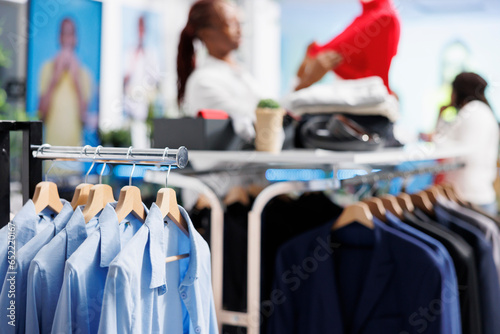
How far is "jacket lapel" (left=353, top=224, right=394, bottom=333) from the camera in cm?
153

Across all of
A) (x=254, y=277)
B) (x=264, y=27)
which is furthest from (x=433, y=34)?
(x=254, y=277)

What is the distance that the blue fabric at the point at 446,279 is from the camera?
1.48m

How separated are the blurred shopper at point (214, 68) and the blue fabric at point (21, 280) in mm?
1287

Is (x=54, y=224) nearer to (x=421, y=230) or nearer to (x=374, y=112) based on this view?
(x=421, y=230)

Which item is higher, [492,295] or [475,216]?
[475,216]

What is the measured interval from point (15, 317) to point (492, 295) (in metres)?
1.47

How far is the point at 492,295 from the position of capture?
5.81 ft

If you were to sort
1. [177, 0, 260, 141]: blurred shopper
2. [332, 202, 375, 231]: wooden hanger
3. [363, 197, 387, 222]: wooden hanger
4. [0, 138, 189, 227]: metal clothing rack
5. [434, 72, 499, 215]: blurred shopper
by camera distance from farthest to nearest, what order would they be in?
[434, 72, 499, 215]: blurred shopper, [177, 0, 260, 141]: blurred shopper, [363, 197, 387, 222]: wooden hanger, [332, 202, 375, 231]: wooden hanger, [0, 138, 189, 227]: metal clothing rack

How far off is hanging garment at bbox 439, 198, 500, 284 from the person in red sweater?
0.58m

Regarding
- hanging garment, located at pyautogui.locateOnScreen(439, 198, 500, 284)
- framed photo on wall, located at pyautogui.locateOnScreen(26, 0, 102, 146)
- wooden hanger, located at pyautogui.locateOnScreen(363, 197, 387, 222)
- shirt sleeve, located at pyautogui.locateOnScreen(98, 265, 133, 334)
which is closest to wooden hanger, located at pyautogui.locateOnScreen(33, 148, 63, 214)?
shirt sleeve, located at pyautogui.locateOnScreen(98, 265, 133, 334)

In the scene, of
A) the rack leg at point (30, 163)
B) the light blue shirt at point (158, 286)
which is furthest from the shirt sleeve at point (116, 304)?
the rack leg at point (30, 163)

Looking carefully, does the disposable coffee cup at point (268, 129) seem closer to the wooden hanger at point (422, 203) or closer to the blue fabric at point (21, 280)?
the wooden hanger at point (422, 203)

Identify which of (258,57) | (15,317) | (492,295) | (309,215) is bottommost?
(492,295)

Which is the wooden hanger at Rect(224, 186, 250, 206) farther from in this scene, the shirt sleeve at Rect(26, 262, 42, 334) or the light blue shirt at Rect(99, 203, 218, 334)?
the shirt sleeve at Rect(26, 262, 42, 334)
